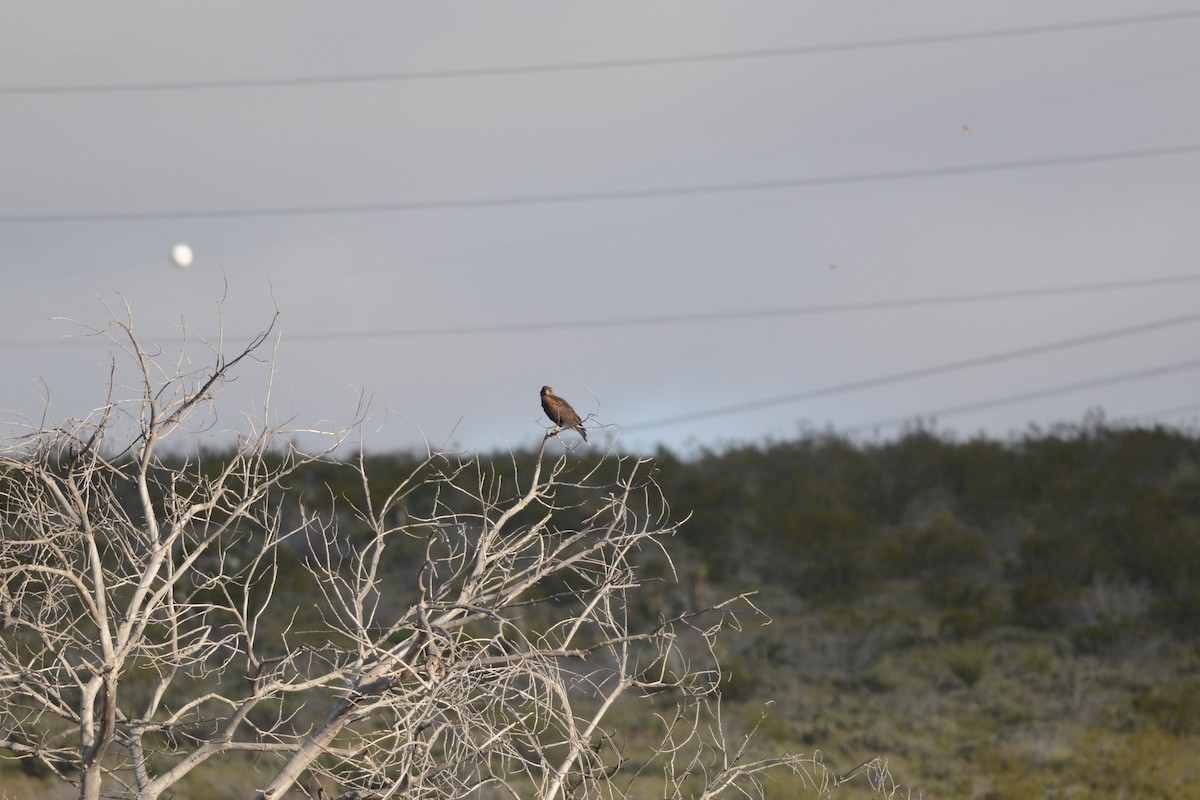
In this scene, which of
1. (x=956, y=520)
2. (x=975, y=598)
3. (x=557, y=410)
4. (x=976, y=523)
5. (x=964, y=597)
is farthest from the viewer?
(x=976, y=523)

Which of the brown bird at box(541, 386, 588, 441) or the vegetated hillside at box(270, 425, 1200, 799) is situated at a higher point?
the brown bird at box(541, 386, 588, 441)

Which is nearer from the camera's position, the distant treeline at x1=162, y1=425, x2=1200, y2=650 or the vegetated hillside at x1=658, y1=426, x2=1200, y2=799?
the vegetated hillside at x1=658, y1=426, x2=1200, y2=799

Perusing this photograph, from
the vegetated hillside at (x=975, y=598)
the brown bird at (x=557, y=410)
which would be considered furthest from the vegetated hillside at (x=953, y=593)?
the brown bird at (x=557, y=410)

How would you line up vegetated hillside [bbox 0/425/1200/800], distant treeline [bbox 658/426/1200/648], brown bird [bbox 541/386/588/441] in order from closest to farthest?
brown bird [bbox 541/386/588/441] → vegetated hillside [bbox 0/425/1200/800] → distant treeline [bbox 658/426/1200/648]

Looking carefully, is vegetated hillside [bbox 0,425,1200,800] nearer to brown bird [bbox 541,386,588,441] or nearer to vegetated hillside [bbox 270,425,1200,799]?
vegetated hillside [bbox 270,425,1200,799]

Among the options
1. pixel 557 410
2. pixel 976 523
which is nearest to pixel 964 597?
pixel 976 523

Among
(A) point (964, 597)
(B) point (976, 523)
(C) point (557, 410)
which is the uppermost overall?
(C) point (557, 410)

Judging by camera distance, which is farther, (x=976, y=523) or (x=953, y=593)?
(x=976, y=523)

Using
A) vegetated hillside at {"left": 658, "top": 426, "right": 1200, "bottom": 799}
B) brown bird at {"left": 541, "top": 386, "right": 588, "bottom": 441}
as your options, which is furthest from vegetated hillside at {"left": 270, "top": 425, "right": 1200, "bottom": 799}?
brown bird at {"left": 541, "top": 386, "right": 588, "bottom": 441}

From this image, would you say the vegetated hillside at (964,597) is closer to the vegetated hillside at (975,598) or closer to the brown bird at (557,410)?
the vegetated hillside at (975,598)

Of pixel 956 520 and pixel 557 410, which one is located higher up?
pixel 557 410

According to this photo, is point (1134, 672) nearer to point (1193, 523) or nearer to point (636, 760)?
point (1193, 523)

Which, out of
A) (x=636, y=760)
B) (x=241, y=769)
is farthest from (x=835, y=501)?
(x=241, y=769)

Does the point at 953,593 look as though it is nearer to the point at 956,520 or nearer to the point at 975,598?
the point at 975,598
